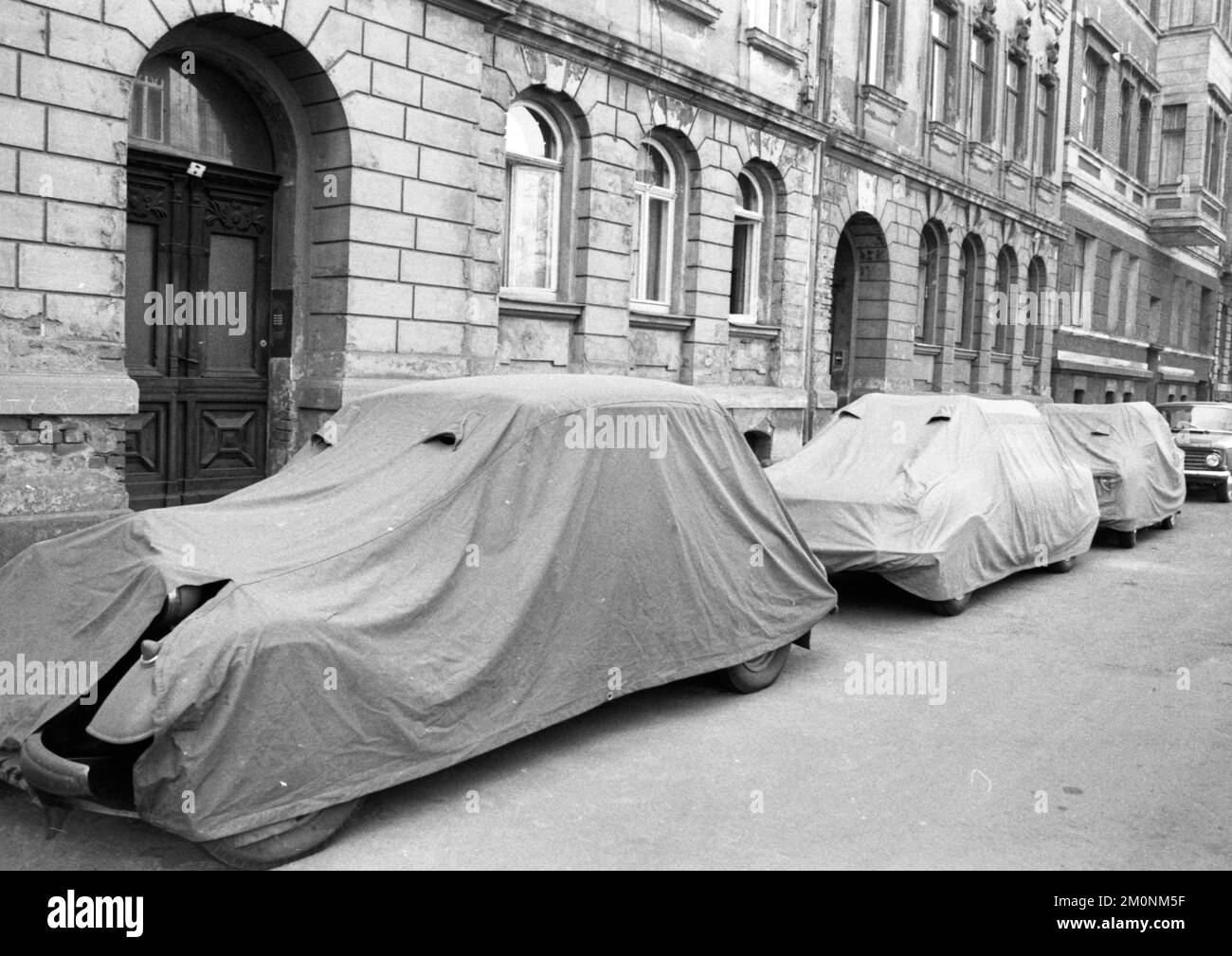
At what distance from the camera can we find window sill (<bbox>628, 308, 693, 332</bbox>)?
15.4m

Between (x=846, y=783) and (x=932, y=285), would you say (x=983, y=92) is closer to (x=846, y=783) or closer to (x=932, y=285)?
(x=932, y=285)

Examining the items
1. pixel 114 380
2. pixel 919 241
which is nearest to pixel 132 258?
pixel 114 380

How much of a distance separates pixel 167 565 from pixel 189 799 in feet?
3.08

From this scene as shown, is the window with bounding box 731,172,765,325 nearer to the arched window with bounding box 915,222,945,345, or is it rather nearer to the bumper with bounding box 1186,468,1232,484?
the arched window with bounding box 915,222,945,345

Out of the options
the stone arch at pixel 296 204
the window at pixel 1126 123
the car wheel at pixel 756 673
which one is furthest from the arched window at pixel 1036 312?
the car wheel at pixel 756 673

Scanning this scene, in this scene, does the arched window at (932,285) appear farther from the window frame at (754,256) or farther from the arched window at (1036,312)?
the window frame at (754,256)

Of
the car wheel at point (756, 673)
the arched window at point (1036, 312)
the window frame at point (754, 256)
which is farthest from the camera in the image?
the arched window at point (1036, 312)

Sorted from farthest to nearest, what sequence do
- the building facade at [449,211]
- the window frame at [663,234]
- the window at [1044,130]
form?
the window at [1044,130]
the window frame at [663,234]
the building facade at [449,211]

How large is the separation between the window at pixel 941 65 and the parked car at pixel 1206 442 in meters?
7.13

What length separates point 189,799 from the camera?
4.22 m

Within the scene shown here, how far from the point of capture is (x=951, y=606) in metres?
9.30

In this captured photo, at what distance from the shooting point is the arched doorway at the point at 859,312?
21469mm

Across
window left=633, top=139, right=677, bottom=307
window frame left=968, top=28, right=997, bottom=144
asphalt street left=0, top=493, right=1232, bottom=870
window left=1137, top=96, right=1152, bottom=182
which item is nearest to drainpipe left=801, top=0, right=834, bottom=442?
window left=633, top=139, right=677, bottom=307

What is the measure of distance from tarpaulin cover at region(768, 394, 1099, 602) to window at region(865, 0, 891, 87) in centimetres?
1091
